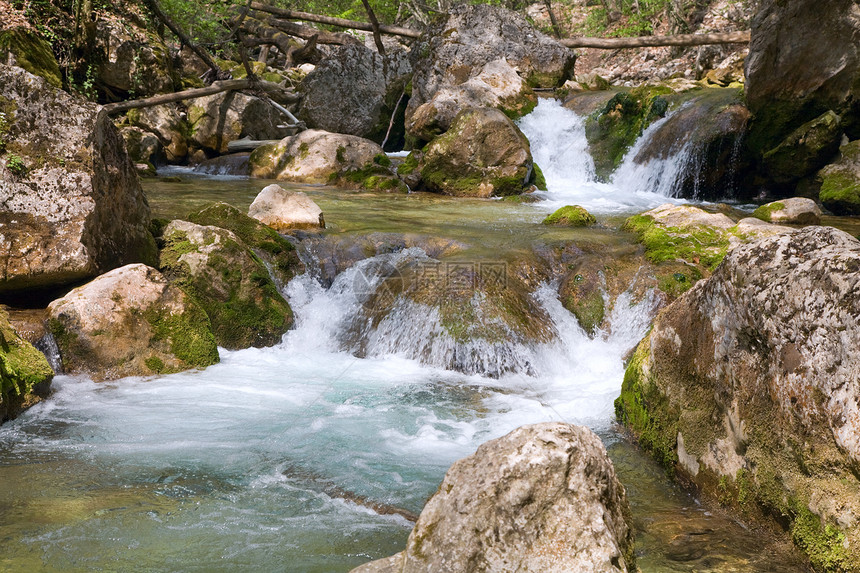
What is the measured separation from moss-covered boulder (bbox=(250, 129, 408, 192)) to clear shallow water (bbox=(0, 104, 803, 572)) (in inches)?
266

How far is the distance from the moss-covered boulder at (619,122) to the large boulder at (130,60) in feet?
35.0

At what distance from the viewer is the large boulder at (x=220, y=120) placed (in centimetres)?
1808

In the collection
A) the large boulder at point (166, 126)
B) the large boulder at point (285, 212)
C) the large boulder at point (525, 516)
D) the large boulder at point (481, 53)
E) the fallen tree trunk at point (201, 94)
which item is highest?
the large boulder at point (481, 53)

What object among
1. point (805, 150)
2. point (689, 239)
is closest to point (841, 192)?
point (805, 150)

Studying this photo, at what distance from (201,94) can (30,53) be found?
4275mm

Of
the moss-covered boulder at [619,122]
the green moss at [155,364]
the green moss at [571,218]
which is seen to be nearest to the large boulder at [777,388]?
the green moss at [155,364]

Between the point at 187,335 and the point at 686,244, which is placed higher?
the point at 686,244

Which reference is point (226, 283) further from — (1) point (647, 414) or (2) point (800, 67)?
(2) point (800, 67)

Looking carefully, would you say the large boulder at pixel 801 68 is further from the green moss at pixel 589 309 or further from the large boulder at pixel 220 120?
the large boulder at pixel 220 120

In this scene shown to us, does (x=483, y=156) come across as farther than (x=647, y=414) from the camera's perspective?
Yes

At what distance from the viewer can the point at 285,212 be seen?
9.15 metres

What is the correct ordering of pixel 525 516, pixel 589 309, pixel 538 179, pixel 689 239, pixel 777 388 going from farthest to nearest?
pixel 538 179, pixel 689 239, pixel 589 309, pixel 777 388, pixel 525 516

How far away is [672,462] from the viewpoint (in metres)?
4.06

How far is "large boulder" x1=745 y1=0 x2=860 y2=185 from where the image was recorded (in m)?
10.9
